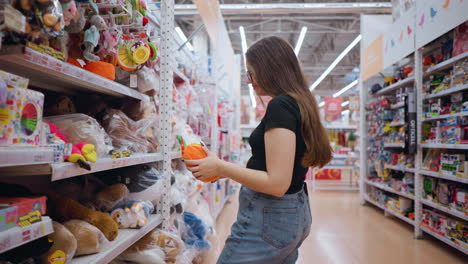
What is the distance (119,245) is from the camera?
1.36 meters

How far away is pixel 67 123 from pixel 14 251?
1.58 feet

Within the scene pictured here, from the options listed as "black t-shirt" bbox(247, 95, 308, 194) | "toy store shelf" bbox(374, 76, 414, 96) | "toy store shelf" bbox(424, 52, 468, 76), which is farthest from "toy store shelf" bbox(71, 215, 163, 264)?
"toy store shelf" bbox(374, 76, 414, 96)

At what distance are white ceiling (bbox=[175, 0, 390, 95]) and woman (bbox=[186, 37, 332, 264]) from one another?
291 inches

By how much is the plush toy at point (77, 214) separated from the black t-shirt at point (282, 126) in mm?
679

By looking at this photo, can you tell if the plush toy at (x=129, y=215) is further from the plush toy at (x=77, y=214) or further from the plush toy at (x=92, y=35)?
the plush toy at (x=92, y=35)

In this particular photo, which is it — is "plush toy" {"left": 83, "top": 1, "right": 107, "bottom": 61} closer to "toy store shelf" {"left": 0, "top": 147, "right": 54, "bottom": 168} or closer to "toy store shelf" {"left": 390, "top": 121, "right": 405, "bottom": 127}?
"toy store shelf" {"left": 0, "top": 147, "right": 54, "bottom": 168}

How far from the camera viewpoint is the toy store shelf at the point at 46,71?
0.86 metres

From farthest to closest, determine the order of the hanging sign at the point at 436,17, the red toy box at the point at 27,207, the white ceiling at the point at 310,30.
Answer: the white ceiling at the point at 310,30 → the hanging sign at the point at 436,17 → the red toy box at the point at 27,207

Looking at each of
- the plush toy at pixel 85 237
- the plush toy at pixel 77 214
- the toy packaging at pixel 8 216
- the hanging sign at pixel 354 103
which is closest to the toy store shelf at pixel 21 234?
the toy packaging at pixel 8 216

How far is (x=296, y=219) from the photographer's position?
117cm

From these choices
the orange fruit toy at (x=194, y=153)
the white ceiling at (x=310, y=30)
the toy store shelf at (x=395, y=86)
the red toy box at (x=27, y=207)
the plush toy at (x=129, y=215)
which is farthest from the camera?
the white ceiling at (x=310, y=30)

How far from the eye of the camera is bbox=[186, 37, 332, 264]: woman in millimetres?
1058

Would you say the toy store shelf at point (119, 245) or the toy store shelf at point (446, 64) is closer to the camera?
the toy store shelf at point (119, 245)


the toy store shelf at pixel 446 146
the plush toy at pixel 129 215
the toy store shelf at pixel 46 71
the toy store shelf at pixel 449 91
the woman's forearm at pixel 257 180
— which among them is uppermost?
the toy store shelf at pixel 449 91
